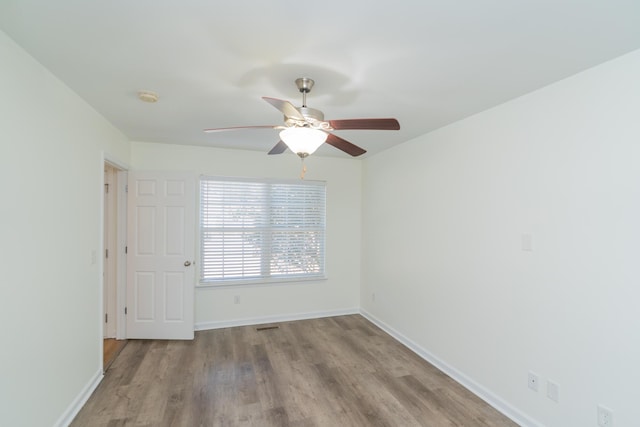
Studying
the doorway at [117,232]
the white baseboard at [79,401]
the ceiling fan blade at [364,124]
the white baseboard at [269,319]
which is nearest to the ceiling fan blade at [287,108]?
the ceiling fan blade at [364,124]

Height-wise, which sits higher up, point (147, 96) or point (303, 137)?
point (147, 96)

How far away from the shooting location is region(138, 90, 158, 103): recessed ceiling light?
2.31m

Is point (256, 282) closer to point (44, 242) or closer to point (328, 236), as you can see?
point (328, 236)

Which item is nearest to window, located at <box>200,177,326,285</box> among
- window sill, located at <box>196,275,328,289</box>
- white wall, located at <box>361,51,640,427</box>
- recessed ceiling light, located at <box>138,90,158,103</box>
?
window sill, located at <box>196,275,328,289</box>

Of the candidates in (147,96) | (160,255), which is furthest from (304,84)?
(160,255)

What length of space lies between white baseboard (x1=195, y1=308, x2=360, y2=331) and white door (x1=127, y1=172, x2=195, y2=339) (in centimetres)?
39

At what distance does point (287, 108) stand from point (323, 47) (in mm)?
381

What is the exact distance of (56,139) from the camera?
211 centimetres

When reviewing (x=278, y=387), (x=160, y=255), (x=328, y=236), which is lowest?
(x=278, y=387)

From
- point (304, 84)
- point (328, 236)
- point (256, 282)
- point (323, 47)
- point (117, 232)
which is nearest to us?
point (323, 47)

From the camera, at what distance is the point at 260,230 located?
14.5 feet

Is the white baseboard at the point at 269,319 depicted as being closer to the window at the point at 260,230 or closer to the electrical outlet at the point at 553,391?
the window at the point at 260,230

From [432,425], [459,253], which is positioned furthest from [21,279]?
[459,253]

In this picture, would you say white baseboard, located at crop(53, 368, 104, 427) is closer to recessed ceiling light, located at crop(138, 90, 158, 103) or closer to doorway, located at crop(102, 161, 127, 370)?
doorway, located at crop(102, 161, 127, 370)
